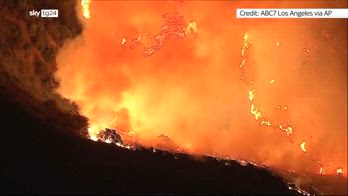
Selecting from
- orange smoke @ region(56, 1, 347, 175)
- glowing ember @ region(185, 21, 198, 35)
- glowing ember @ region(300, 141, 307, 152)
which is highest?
glowing ember @ region(185, 21, 198, 35)

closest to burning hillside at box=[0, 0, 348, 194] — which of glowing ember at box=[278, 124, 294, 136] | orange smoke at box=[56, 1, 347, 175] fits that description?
orange smoke at box=[56, 1, 347, 175]

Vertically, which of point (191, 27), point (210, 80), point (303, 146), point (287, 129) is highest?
point (191, 27)

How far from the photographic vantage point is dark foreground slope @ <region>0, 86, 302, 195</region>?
39.9 feet

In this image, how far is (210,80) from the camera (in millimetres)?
19656

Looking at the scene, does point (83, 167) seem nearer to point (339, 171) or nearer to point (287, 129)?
point (287, 129)

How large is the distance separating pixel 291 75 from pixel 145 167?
400 inches

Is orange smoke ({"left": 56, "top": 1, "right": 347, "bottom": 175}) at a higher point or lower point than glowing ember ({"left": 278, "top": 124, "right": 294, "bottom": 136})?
higher

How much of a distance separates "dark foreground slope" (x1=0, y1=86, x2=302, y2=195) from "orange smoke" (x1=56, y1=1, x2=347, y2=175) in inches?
98.1

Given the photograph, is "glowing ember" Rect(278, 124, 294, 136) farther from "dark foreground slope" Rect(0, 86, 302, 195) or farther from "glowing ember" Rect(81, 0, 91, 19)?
"glowing ember" Rect(81, 0, 91, 19)

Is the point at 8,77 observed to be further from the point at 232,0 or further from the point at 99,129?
the point at 232,0

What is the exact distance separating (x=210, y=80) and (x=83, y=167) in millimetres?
8476

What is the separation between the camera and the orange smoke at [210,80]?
17.8m

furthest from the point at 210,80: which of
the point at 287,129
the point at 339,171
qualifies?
the point at 339,171

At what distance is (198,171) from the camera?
13.9 meters
